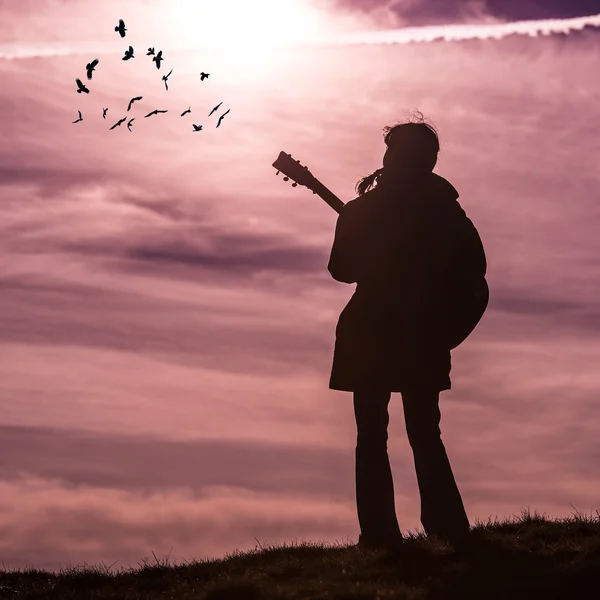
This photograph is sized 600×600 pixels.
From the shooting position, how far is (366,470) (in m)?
12.2

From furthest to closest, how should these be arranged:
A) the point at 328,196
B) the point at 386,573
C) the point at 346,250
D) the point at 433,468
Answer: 1. the point at 328,196
2. the point at 346,250
3. the point at 433,468
4. the point at 386,573

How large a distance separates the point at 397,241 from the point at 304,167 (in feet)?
6.78

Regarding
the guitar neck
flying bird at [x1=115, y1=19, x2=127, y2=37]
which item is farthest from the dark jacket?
flying bird at [x1=115, y1=19, x2=127, y2=37]

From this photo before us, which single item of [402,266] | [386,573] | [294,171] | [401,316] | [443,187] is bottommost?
[386,573]

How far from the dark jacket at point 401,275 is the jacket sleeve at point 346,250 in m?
0.01

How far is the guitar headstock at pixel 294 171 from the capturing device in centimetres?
1356

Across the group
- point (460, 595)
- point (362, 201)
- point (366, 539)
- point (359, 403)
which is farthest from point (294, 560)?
point (362, 201)

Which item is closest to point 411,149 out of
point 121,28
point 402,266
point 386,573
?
point 402,266

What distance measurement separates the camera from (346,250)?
40.5ft

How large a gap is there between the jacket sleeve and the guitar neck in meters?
0.76

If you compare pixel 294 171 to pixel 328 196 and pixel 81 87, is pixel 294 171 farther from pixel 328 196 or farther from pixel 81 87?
pixel 81 87

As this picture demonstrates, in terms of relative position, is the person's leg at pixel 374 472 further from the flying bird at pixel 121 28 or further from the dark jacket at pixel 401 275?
the flying bird at pixel 121 28

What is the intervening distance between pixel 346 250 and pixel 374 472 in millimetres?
2518

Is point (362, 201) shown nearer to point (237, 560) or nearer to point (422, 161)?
point (422, 161)
